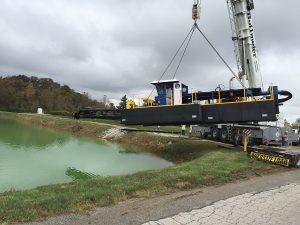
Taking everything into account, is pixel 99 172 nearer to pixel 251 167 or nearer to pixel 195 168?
pixel 195 168

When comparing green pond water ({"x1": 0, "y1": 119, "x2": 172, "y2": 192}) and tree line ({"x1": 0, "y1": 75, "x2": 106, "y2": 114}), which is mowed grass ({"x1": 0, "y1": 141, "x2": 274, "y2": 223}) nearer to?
green pond water ({"x1": 0, "y1": 119, "x2": 172, "y2": 192})

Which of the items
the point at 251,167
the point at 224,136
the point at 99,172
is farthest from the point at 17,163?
the point at 224,136

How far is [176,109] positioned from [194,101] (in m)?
1.27

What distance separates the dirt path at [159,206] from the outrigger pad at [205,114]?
706 cm

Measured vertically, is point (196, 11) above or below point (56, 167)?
above

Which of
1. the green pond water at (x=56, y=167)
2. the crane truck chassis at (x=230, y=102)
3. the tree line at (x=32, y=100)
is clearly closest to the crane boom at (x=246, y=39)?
the crane truck chassis at (x=230, y=102)

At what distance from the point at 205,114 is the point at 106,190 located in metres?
11.1

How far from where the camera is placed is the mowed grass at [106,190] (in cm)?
700

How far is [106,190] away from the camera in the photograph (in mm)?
8734

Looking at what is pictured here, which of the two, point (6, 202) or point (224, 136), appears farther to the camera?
point (224, 136)

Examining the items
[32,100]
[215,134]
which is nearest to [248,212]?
[215,134]

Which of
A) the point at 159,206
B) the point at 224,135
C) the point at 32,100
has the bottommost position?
the point at 159,206

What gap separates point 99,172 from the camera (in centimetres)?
1597

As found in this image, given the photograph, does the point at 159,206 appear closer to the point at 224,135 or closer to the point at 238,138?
the point at 238,138
